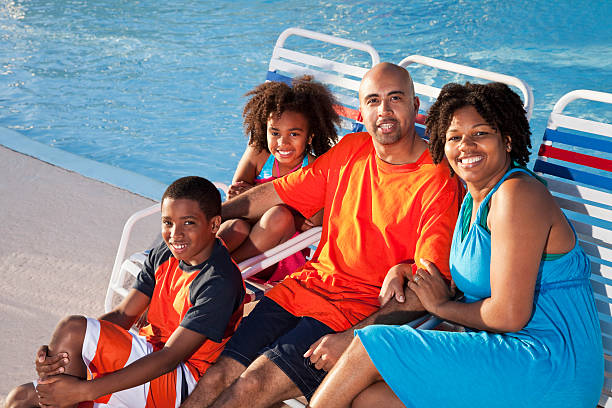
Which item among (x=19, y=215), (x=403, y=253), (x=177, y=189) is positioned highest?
(x=177, y=189)

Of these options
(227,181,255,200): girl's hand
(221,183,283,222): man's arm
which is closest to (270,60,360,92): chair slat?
(227,181,255,200): girl's hand

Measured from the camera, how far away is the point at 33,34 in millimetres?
11414

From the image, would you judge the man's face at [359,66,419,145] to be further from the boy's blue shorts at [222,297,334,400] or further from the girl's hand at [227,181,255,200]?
the girl's hand at [227,181,255,200]

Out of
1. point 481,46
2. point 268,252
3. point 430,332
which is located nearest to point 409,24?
point 481,46

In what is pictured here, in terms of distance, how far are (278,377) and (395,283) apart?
56 cm

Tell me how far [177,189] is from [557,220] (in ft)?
4.65

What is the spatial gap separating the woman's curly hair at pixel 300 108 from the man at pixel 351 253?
1.46 feet

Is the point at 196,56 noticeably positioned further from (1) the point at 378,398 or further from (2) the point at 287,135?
(1) the point at 378,398

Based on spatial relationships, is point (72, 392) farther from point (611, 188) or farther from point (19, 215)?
point (19, 215)

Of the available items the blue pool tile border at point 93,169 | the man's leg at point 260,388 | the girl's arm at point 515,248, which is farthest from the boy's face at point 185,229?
the blue pool tile border at point 93,169

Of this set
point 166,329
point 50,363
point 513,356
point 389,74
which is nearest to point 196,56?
point 389,74

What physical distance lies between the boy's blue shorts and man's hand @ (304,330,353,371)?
7 cm

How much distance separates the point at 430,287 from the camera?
8.90 feet

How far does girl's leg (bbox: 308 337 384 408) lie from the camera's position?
7.97 ft
